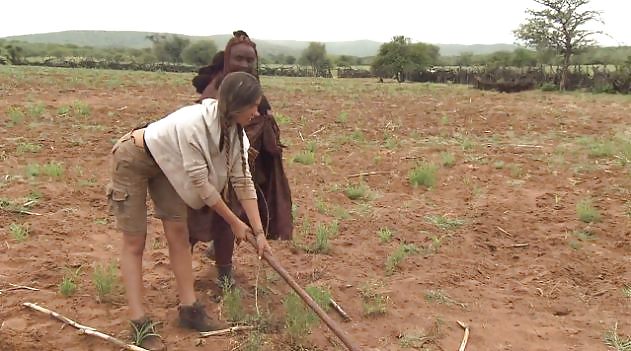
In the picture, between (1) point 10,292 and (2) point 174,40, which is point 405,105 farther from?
(2) point 174,40

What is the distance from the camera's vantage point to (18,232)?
4.18 meters

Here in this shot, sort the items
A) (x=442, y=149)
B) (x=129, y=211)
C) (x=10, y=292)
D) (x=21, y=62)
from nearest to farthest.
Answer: (x=129, y=211)
(x=10, y=292)
(x=442, y=149)
(x=21, y=62)

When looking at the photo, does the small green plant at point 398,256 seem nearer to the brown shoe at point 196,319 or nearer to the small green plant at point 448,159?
→ the brown shoe at point 196,319

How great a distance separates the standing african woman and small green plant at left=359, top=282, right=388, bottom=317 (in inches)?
23.1

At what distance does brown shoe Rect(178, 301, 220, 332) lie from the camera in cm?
299

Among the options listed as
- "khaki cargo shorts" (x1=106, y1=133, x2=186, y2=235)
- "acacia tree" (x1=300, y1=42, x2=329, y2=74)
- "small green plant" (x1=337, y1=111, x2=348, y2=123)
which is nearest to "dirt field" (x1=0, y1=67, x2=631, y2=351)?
"khaki cargo shorts" (x1=106, y1=133, x2=186, y2=235)

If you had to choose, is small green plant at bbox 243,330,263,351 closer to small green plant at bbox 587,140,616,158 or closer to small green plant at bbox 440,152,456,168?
small green plant at bbox 440,152,456,168

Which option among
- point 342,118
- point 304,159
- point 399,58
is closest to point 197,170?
point 304,159

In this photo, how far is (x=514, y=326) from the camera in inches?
132

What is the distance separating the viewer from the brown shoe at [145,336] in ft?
9.14

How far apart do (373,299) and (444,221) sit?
5.94ft

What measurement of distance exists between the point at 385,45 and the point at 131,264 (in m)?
37.3

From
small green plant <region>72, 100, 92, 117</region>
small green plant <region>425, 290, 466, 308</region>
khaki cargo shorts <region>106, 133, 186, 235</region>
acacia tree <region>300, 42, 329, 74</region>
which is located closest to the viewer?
khaki cargo shorts <region>106, 133, 186, 235</region>

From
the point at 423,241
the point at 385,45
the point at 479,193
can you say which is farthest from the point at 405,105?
the point at 385,45
